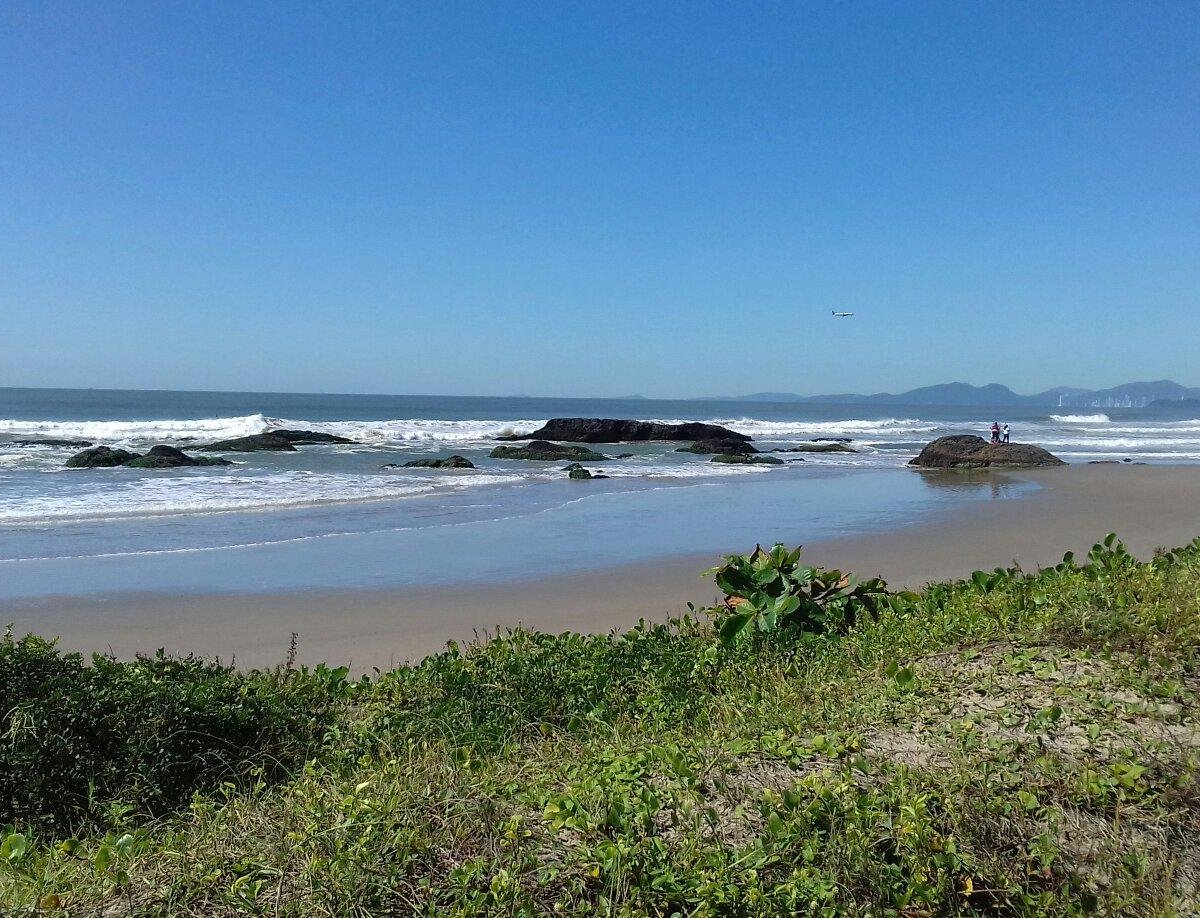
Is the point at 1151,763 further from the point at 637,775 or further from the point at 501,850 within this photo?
the point at 501,850

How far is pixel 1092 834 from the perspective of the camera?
284 centimetres

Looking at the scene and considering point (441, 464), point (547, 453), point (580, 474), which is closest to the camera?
point (580, 474)

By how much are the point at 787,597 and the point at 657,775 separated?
274 centimetres

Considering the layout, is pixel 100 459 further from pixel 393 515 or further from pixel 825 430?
pixel 825 430

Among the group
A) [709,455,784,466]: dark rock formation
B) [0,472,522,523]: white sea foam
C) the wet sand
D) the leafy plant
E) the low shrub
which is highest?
the leafy plant

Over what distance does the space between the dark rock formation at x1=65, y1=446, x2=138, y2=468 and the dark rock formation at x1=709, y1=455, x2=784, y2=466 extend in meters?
19.8

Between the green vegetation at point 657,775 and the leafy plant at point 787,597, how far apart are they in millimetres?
255

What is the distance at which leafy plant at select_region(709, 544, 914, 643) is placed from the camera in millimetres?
5648

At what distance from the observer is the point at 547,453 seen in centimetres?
3384

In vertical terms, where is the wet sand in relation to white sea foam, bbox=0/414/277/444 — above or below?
below

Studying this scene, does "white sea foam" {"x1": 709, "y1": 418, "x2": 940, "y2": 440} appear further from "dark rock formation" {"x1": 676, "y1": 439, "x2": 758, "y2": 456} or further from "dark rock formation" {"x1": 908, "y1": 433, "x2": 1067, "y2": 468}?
"dark rock formation" {"x1": 908, "y1": 433, "x2": 1067, "y2": 468}

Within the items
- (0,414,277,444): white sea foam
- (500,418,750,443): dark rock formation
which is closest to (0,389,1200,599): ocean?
(0,414,277,444): white sea foam

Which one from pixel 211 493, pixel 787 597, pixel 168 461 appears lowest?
pixel 211 493

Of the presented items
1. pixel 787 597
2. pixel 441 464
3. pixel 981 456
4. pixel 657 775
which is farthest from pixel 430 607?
pixel 981 456
